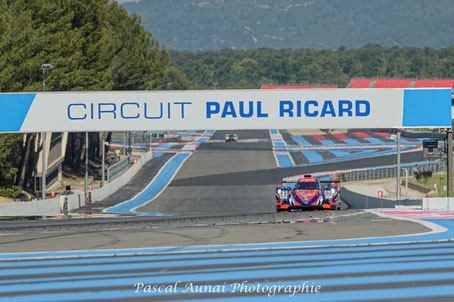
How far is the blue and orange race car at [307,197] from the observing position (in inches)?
1241

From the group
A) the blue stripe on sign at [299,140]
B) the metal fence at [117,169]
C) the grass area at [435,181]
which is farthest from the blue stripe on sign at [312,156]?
the metal fence at [117,169]

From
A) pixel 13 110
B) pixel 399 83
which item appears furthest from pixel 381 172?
pixel 399 83

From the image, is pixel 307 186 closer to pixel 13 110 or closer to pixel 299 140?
pixel 13 110

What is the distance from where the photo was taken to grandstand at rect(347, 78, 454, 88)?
178000 mm

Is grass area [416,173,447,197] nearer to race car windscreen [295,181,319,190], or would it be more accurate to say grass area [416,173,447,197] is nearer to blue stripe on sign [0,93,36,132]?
race car windscreen [295,181,319,190]

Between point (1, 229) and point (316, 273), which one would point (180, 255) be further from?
point (1, 229)

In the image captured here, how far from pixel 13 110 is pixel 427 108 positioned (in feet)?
58.0

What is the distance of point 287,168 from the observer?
273 feet

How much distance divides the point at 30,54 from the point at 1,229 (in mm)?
29722

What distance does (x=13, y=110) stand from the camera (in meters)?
30.5

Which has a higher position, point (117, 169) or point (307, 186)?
point (307, 186)

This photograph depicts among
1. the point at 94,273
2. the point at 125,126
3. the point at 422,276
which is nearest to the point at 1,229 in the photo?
the point at 125,126

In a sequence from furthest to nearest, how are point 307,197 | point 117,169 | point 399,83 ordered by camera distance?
point 399,83, point 117,169, point 307,197

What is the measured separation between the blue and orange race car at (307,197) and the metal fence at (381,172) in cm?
4327
